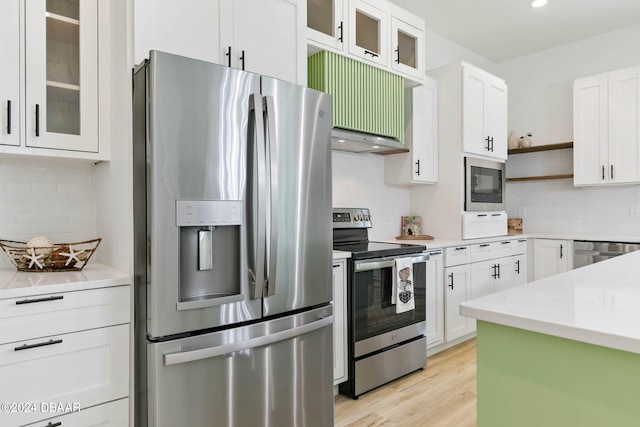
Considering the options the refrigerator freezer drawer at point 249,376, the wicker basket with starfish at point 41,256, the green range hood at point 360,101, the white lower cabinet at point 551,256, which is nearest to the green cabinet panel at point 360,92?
the green range hood at point 360,101

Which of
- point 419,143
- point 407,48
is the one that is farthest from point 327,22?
point 419,143

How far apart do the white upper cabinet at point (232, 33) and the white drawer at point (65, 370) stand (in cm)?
117

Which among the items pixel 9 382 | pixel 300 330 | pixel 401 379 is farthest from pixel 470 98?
pixel 9 382

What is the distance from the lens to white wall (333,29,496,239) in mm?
3426

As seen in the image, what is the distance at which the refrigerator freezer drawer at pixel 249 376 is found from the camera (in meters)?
1.55

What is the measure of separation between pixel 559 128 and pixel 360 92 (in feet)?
9.71

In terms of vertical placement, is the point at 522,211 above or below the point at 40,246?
above

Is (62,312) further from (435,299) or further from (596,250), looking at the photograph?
(596,250)

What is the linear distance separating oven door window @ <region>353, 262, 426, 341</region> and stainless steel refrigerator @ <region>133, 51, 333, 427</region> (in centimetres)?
64

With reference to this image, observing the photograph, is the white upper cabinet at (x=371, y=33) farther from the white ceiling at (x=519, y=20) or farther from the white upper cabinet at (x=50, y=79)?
the white upper cabinet at (x=50, y=79)

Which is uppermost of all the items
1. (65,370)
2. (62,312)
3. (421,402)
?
(62,312)

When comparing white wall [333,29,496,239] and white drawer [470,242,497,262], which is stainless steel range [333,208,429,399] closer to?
white wall [333,29,496,239]

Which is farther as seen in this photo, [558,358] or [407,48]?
[407,48]

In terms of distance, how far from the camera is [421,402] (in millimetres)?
2541
